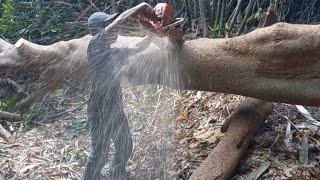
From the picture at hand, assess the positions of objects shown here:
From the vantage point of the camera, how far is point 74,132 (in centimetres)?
383

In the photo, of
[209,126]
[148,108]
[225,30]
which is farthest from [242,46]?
[225,30]

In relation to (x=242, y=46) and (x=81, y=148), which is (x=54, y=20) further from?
(x=242, y=46)

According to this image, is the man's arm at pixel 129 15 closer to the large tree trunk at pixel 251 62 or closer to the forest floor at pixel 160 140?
the large tree trunk at pixel 251 62

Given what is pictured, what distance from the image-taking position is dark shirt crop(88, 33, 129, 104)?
2424 mm

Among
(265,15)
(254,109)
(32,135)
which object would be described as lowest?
(32,135)

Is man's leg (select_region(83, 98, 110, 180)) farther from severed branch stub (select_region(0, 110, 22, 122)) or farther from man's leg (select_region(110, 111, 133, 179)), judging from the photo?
severed branch stub (select_region(0, 110, 22, 122))

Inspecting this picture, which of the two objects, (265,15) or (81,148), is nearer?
(265,15)

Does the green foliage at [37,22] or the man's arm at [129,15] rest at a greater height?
the man's arm at [129,15]

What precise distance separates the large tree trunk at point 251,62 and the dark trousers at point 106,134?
0.23 metres

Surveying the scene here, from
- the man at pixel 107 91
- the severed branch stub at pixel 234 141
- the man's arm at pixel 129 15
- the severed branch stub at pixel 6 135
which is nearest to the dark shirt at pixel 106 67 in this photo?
the man at pixel 107 91

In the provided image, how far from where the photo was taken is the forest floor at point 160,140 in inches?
117

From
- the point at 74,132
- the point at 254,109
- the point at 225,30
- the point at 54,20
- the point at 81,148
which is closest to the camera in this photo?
the point at 254,109

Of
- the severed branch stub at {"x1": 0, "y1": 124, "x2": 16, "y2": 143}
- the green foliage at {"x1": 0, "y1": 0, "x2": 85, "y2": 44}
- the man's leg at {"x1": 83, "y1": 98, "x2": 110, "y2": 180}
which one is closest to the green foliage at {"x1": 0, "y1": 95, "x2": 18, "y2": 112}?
the severed branch stub at {"x1": 0, "y1": 124, "x2": 16, "y2": 143}

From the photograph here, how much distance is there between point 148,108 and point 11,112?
1185 mm
